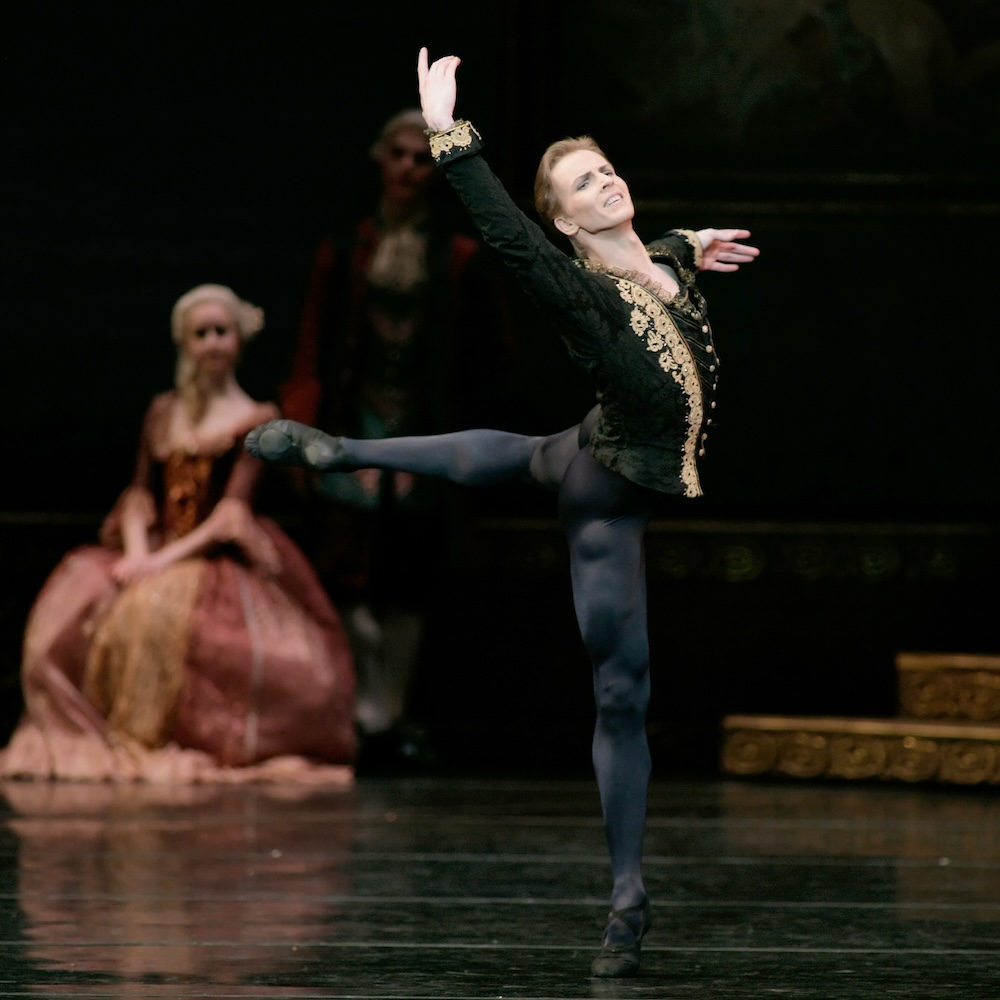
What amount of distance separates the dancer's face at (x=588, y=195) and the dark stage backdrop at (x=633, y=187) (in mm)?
3885

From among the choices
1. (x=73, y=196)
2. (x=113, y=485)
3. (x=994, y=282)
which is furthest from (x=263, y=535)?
(x=994, y=282)

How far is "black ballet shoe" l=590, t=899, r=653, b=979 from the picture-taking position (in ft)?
10.3

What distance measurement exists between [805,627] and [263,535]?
1916 millimetres

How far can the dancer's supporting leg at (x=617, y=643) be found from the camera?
3260 mm

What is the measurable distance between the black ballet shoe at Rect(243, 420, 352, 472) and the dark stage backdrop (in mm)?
4060

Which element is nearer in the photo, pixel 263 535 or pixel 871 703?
pixel 263 535

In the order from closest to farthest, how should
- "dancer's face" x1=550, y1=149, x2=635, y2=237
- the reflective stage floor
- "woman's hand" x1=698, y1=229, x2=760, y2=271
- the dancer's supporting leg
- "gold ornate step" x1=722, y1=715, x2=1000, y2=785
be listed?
the reflective stage floor, the dancer's supporting leg, "dancer's face" x1=550, y1=149, x2=635, y2=237, "woman's hand" x1=698, y1=229, x2=760, y2=271, "gold ornate step" x1=722, y1=715, x2=1000, y2=785

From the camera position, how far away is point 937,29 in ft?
24.2

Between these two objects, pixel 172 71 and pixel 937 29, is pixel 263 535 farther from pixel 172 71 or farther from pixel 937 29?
pixel 937 29

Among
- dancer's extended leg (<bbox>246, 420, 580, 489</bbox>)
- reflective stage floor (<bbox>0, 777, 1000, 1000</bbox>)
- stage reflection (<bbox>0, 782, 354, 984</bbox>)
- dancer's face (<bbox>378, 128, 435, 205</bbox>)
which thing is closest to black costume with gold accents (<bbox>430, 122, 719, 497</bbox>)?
dancer's extended leg (<bbox>246, 420, 580, 489</bbox>)

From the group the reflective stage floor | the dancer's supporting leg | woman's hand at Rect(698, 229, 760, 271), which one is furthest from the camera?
woman's hand at Rect(698, 229, 760, 271)

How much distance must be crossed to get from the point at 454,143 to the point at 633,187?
418 centimetres

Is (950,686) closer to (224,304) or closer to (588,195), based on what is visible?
(224,304)

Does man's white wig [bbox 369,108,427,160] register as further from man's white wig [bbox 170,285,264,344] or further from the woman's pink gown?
the woman's pink gown
